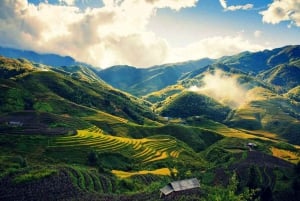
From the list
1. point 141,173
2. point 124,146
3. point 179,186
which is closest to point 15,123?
point 124,146

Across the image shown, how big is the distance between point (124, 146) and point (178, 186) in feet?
190

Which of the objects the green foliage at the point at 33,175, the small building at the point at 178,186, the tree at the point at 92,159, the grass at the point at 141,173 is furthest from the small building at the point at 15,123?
the small building at the point at 178,186

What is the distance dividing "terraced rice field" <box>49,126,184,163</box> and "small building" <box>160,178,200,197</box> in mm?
46548

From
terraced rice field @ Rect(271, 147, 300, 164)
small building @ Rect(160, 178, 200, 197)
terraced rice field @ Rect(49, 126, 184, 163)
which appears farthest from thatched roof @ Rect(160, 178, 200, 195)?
terraced rice field @ Rect(271, 147, 300, 164)

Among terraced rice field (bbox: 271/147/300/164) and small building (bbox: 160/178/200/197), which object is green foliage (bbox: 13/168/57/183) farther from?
terraced rice field (bbox: 271/147/300/164)

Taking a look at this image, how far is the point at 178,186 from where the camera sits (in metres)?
75.4

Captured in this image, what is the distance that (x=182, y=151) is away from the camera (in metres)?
151

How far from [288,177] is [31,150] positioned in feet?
256

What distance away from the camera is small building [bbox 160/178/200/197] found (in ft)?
238

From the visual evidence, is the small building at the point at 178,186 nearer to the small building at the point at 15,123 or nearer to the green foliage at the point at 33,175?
the green foliage at the point at 33,175

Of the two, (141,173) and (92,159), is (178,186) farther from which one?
(92,159)

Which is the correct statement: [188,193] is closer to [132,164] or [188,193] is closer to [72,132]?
[132,164]

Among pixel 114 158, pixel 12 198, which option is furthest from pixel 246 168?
pixel 12 198

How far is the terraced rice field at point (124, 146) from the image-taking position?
11725cm
